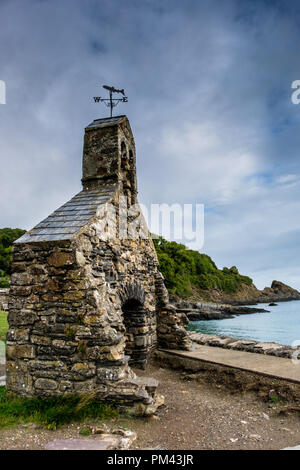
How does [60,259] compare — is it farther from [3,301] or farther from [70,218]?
[3,301]

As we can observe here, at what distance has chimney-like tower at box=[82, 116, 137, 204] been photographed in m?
7.28

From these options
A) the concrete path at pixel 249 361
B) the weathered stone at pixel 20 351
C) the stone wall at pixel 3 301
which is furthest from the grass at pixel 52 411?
the stone wall at pixel 3 301

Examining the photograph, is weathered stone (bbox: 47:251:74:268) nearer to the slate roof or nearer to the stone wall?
the slate roof

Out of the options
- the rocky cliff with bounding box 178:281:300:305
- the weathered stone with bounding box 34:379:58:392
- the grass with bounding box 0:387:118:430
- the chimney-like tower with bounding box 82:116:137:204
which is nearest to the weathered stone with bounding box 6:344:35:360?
the weathered stone with bounding box 34:379:58:392

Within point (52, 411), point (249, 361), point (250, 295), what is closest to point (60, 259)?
point (52, 411)

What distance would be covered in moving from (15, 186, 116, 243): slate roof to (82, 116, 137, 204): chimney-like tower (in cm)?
36

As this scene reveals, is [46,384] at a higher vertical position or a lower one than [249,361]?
higher

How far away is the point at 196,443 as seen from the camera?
157 inches

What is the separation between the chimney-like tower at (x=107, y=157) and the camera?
23.9 ft

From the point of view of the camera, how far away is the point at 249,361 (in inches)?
254

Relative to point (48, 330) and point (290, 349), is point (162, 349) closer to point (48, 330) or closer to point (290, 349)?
point (290, 349)

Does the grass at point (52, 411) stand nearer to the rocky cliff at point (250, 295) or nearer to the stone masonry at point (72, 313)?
the stone masonry at point (72, 313)

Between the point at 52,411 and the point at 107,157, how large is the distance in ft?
17.4
